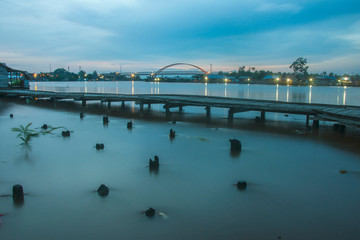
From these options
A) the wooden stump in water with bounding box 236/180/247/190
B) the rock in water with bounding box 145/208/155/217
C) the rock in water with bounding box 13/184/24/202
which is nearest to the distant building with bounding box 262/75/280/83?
the wooden stump in water with bounding box 236/180/247/190

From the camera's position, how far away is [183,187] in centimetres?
794

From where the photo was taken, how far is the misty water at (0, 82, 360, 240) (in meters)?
5.85

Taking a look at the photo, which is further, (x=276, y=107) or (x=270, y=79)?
(x=270, y=79)

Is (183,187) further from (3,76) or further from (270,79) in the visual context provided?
(270,79)

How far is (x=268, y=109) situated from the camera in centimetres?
1681

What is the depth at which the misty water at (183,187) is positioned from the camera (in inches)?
230

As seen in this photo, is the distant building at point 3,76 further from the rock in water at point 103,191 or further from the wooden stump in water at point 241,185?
the wooden stump in water at point 241,185

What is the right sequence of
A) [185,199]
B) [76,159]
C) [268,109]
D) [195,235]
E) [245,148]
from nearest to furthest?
[195,235], [185,199], [76,159], [245,148], [268,109]

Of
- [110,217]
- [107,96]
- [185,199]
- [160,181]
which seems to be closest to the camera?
[110,217]

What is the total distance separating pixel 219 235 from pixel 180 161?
194 inches

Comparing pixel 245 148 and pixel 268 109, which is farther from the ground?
pixel 268 109

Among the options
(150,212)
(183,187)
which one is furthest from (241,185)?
(150,212)

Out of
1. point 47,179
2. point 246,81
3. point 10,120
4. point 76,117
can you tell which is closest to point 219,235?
point 47,179

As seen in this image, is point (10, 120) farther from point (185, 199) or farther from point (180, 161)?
point (185, 199)
